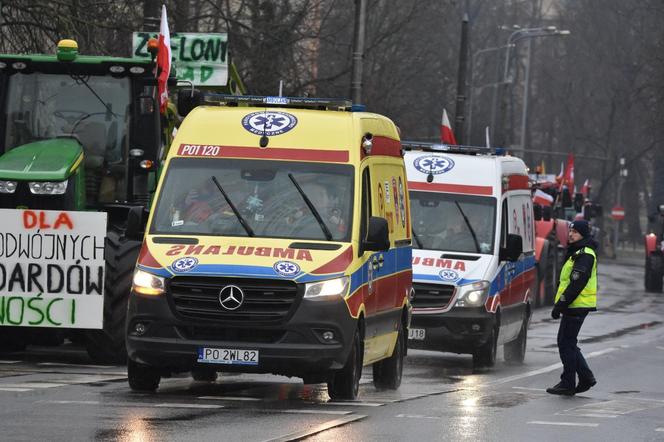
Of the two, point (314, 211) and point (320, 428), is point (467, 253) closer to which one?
point (314, 211)

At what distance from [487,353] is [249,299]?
6825 mm

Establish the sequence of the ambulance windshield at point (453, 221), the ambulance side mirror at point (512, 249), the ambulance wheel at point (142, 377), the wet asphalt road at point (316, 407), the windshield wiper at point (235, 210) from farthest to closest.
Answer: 1. the ambulance windshield at point (453, 221)
2. the ambulance side mirror at point (512, 249)
3. the windshield wiper at point (235, 210)
4. the ambulance wheel at point (142, 377)
5. the wet asphalt road at point (316, 407)

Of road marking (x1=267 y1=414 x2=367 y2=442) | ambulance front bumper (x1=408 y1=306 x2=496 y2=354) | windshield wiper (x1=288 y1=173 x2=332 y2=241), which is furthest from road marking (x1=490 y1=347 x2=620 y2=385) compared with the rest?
road marking (x1=267 y1=414 x2=367 y2=442)

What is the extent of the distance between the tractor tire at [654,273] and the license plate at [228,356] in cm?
3276

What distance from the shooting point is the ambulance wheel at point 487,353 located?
19.9 meters

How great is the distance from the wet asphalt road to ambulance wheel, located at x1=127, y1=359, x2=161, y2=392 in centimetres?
12

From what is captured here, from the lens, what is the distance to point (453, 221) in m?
20.7

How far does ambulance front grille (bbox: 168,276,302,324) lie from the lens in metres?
13.6

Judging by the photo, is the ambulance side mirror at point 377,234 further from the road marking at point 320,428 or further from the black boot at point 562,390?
the black boot at point 562,390

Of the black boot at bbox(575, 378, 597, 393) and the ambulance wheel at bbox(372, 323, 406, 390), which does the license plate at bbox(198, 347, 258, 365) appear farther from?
the black boot at bbox(575, 378, 597, 393)

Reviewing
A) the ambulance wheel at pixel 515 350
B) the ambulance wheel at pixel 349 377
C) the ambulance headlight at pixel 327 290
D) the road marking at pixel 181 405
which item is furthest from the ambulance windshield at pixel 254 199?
the ambulance wheel at pixel 515 350

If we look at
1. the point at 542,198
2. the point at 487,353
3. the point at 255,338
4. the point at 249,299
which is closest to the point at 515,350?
the point at 487,353

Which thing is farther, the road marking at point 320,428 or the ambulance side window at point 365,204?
the ambulance side window at point 365,204

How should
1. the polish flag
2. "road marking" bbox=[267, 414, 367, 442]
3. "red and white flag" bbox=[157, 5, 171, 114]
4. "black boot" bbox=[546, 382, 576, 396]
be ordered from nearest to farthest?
1. "road marking" bbox=[267, 414, 367, 442]
2. "black boot" bbox=[546, 382, 576, 396]
3. "red and white flag" bbox=[157, 5, 171, 114]
4. the polish flag
